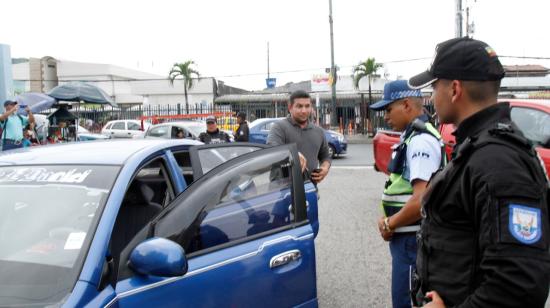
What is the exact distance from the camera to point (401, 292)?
2793 millimetres

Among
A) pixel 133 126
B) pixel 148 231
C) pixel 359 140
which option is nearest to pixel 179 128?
pixel 133 126

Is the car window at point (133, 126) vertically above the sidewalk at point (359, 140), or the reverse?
the car window at point (133, 126)

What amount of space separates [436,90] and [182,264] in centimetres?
127

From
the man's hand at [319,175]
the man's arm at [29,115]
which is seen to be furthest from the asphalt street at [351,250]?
the man's arm at [29,115]

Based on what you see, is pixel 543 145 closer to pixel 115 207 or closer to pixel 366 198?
pixel 366 198

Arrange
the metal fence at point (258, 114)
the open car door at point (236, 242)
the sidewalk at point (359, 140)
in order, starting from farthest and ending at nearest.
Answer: the metal fence at point (258, 114), the sidewalk at point (359, 140), the open car door at point (236, 242)

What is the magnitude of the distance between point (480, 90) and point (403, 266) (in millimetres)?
1413

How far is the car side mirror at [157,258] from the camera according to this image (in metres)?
2.09

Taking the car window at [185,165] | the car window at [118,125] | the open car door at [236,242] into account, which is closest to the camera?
the open car door at [236,242]

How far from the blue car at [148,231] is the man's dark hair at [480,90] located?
1.34 metres

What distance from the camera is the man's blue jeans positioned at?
2.77 meters

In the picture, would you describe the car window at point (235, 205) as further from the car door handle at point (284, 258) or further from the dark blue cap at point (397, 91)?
the dark blue cap at point (397, 91)

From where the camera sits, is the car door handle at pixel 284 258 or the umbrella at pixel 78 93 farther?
the umbrella at pixel 78 93

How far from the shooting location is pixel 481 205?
1.44 m
